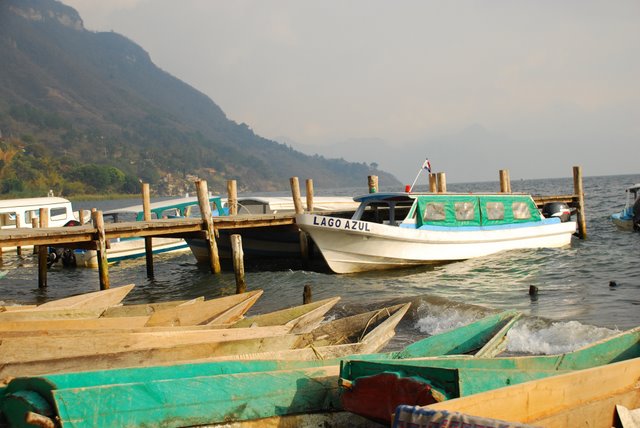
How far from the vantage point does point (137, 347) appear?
22.7 ft

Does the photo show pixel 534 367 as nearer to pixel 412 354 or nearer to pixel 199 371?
pixel 412 354

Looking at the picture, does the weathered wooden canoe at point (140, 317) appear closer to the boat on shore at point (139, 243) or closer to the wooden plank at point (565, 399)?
the wooden plank at point (565, 399)

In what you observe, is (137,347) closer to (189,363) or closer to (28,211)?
(189,363)

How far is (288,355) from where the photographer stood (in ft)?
21.5

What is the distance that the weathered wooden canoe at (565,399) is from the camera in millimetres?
4750

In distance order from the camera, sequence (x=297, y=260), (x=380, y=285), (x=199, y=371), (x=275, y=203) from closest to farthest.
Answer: (x=199, y=371)
(x=380, y=285)
(x=297, y=260)
(x=275, y=203)

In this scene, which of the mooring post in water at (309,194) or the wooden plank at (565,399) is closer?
the wooden plank at (565,399)

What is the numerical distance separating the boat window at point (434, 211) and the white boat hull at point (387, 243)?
459 millimetres

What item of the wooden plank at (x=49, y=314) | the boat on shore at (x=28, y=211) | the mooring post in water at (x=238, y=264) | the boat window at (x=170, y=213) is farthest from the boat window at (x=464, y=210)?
the boat on shore at (x=28, y=211)

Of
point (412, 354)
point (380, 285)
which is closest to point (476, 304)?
point (380, 285)

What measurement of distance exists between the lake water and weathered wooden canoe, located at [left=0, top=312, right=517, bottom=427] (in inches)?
214

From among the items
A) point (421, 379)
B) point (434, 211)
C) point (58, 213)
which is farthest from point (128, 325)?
point (58, 213)

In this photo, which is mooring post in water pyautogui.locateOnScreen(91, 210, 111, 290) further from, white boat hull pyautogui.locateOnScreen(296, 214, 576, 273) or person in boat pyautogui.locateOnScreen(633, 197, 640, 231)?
person in boat pyautogui.locateOnScreen(633, 197, 640, 231)

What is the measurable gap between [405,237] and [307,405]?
14469 millimetres
